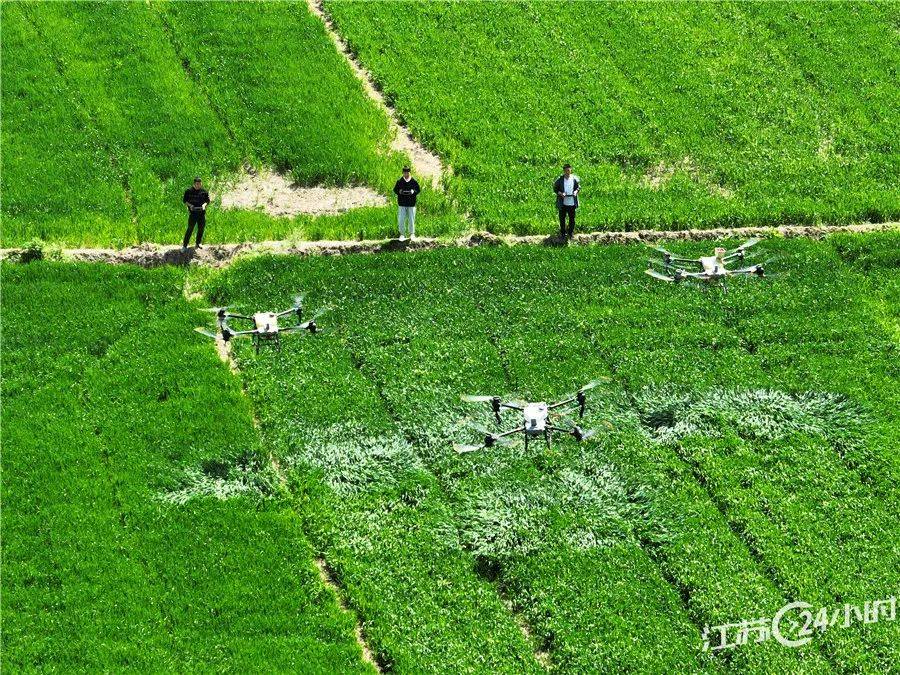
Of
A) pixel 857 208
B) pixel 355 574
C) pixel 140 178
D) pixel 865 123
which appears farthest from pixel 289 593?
pixel 865 123

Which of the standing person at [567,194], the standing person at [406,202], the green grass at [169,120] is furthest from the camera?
the green grass at [169,120]

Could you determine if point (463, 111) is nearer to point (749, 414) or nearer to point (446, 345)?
point (446, 345)

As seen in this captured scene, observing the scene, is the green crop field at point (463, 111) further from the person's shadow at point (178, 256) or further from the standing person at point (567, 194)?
the standing person at point (567, 194)

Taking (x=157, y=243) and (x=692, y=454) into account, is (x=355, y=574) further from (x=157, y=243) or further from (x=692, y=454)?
(x=157, y=243)

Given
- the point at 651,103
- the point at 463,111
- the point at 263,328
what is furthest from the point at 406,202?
the point at 651,103

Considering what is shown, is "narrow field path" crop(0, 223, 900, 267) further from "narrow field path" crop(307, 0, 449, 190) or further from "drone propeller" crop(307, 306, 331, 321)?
"narrow field path" crop(307, 0, 449, 190)

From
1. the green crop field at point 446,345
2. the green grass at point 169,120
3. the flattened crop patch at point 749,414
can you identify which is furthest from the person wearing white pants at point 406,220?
the flattened crop patch at point 749,414

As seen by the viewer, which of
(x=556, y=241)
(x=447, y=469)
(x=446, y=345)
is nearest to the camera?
(x=447, y=469)
